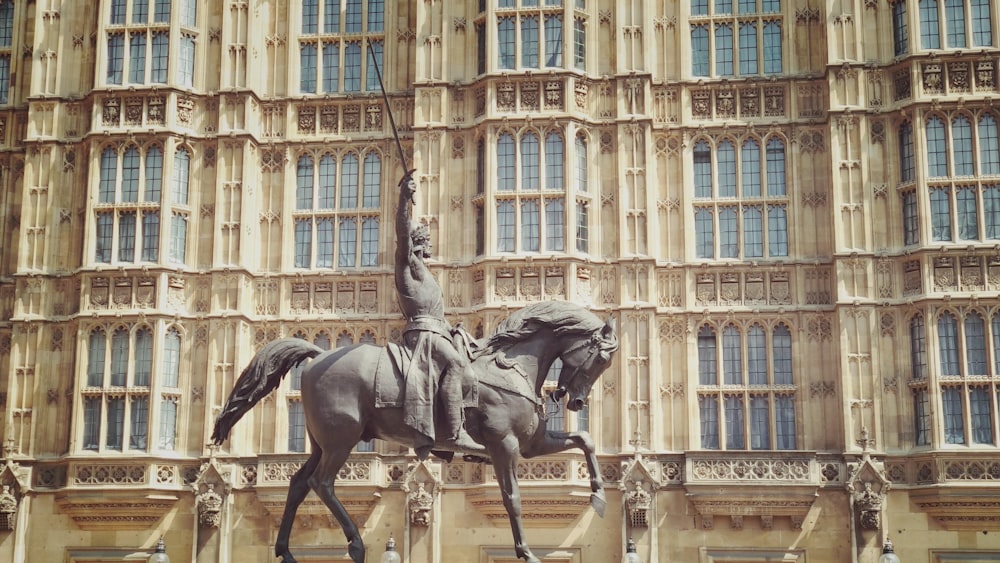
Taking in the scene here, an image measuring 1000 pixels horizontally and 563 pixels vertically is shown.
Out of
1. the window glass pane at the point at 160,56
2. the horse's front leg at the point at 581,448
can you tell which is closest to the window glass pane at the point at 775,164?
the window glass pane at the point at 160,56

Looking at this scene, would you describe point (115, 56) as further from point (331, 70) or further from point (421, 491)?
point (421, 491)

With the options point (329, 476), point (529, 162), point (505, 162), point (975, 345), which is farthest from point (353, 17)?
point (329, 476)

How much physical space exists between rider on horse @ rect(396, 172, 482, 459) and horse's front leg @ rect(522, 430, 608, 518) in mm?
733

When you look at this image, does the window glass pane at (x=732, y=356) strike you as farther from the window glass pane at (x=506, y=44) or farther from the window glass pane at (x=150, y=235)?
the window glass pane at (x=150, y=235)

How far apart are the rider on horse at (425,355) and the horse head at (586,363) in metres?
1.07

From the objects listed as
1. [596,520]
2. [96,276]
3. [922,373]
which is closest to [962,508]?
[922,373]

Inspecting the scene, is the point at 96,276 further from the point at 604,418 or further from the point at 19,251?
the point at 604,418

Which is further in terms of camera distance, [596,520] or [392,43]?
[392,43]

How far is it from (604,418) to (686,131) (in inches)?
291

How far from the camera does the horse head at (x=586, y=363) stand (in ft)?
47.7

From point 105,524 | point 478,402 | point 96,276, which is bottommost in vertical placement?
point 105,524

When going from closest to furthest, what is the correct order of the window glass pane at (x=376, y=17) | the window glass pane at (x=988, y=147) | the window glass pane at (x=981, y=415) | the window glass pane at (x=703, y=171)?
1. the window glass pane at (x=981, y=415)
2. the window glass pane at (x=988, y=147)
3. the window glass pane at (x=703, y=171)
4. the window glass pane at (x=376, y=17)

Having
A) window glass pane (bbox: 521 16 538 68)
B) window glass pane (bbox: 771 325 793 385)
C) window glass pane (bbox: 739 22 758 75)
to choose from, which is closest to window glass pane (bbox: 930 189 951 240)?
window glass pane (bbox: 771 325 793 385)

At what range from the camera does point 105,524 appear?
31.5 m
